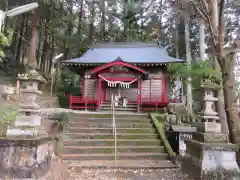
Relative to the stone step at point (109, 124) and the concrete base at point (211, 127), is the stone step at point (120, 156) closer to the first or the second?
the stone step at point (109, 124)

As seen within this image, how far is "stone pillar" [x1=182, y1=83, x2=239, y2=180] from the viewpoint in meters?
3.92

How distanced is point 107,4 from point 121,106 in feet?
53.7

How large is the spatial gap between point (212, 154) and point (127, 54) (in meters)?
11.2

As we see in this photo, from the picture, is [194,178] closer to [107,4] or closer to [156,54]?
[156,54]

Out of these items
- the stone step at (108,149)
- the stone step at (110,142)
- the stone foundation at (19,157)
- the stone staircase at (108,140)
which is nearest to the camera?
the stone foundation at (19,157)

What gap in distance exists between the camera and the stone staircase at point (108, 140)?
5.88 metres

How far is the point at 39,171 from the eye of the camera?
4.09 meters

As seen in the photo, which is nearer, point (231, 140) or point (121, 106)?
point (231, 140)

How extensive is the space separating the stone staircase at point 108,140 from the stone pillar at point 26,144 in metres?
1.69

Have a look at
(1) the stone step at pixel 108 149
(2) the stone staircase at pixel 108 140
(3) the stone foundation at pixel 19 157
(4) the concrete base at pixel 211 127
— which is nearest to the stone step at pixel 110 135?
(2) the stone staircase at pixel 108 140

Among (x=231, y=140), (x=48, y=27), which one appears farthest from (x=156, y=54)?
(x=231, y=140)

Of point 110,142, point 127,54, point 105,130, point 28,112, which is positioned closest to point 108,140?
point 110,142

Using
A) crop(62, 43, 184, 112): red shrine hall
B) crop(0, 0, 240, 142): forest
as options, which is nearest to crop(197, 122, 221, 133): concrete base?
crop(0, 0, 240, 142): forest

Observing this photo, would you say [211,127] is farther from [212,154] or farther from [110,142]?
[110,142]
